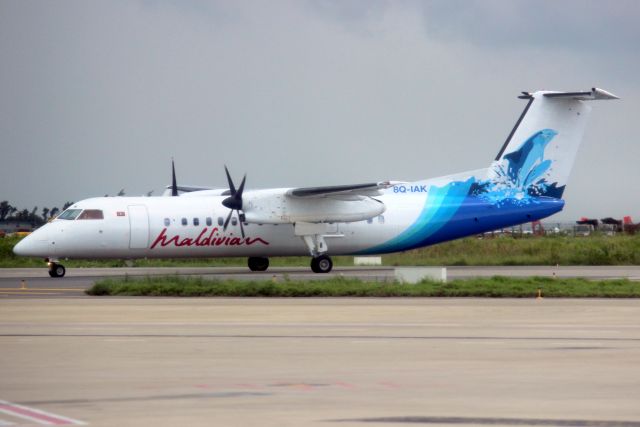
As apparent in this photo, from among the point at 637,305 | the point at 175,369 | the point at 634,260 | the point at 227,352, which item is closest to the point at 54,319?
the point at 227,352

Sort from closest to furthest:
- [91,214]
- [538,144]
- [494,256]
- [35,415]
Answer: [35,415] < [91,214] < [538,144] < [494,256]

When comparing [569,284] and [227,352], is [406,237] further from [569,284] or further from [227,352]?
[227,352]

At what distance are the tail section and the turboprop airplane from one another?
0.13ft

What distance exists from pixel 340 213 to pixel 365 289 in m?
11.7

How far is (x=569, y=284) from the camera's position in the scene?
1126 inches

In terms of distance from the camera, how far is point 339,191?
37250mm

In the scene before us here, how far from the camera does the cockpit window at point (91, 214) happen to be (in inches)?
1431

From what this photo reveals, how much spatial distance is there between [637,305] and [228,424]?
16106mm

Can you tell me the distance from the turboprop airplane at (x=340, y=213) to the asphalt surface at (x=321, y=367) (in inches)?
584

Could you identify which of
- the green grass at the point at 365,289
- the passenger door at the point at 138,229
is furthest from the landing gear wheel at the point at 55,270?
the green grass at the point at 365,289

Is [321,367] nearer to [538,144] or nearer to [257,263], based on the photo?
[257,263]

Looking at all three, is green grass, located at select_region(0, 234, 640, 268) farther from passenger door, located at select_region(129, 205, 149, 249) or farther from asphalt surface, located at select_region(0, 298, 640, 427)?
asphalt surface, located at select_region(0, 298, 640, 427)

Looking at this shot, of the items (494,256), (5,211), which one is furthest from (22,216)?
(494,256)

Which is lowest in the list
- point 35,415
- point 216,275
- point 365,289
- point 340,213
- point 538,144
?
point 35,415
